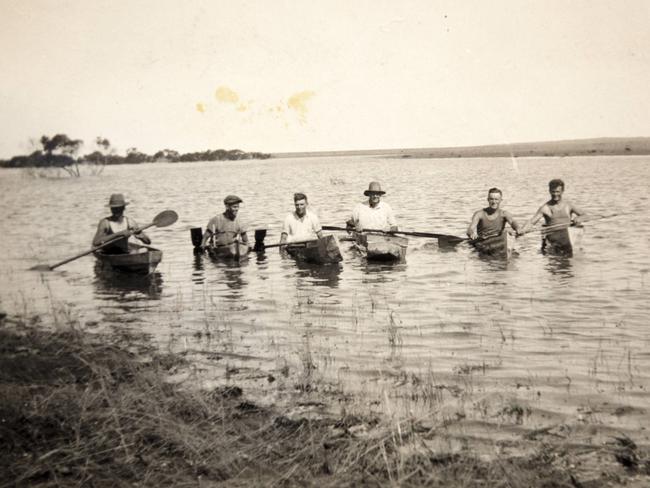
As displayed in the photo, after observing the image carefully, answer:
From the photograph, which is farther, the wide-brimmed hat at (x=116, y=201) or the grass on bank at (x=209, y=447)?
the wide-brimmed hat at (x=116, y=201)

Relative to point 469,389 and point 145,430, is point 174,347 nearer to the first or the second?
point 145,430

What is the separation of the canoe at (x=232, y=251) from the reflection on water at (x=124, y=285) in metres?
1.42

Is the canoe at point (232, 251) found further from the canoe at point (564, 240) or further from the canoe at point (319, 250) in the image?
the canoe at point (564, 240)

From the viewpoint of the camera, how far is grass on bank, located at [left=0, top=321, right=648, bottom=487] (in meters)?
3.89

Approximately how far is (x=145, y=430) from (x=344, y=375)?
87.9 inches

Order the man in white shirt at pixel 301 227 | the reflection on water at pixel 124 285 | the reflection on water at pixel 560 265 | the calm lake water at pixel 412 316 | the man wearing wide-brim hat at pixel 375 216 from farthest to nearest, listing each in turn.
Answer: the man wearing wide-brim hat at pixel 375 216 → the man in white shirt at pixel 301 227 → the reflection on water at pixel 560 265 → the reflection on water at pixel 124 285 → the calm lake water at pixel 412 316

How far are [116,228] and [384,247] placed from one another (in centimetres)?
546

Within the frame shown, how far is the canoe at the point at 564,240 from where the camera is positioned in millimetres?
12789

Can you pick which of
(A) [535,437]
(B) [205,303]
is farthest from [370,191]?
(A) [535,437]

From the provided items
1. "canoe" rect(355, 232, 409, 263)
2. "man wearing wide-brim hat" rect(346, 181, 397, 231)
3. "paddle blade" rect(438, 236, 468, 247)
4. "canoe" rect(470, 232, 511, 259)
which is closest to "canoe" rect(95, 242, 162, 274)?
"canoe" rect(355, 232, 409, 263)

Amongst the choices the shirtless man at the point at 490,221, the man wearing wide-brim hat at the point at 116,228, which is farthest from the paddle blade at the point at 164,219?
the shirtless man at the point at 490,221

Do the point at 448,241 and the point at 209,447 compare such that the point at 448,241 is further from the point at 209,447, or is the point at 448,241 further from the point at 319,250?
the point at 209,447

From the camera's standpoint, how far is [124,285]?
1152 cm

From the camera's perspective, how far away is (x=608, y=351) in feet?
21.5
